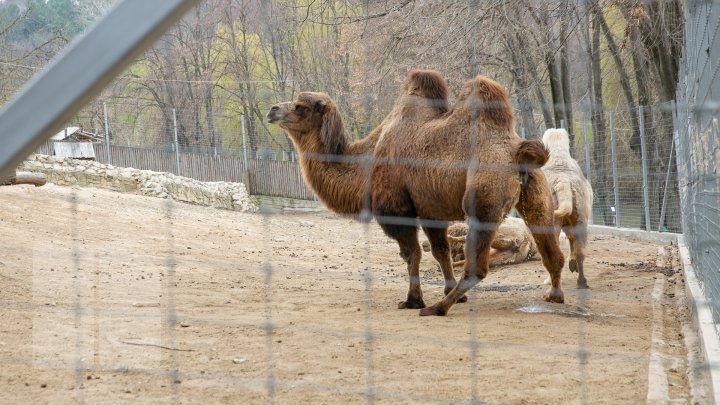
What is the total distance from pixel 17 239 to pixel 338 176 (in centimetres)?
360

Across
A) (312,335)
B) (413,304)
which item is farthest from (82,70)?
(413,304)

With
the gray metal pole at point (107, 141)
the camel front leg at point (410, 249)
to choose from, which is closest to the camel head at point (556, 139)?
the camel front leg at point (410, 249)

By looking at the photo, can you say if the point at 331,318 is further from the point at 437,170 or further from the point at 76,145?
the point at 76,145

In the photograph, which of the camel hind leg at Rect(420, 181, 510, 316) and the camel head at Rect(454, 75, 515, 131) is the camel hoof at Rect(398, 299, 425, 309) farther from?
the camel head at Rect(454, 75, 515, 131)

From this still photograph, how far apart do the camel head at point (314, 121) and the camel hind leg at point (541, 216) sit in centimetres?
169

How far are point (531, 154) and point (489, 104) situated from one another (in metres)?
Result: 0.48

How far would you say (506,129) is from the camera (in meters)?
5.50

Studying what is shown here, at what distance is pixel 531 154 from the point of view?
528 centimetres

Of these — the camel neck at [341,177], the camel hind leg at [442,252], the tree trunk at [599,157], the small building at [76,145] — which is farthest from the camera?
the small building at [76,145]

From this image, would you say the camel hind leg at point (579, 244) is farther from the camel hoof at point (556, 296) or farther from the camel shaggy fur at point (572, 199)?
the camel hoof at point (556, 296)

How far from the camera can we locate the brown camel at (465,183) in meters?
5.27

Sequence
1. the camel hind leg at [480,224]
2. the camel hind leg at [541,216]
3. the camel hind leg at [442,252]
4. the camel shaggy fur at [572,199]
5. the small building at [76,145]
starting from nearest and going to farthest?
the camel hind leg at [480,224] → the camel hind leg at [541,216] → the camel hind leg at [442,252] → the camel shaggy fur at [572,199] → the small building at [76,145]

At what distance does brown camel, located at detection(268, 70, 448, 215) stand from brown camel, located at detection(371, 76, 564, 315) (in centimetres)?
20

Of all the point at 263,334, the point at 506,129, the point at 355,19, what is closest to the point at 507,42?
the point at 355,19
